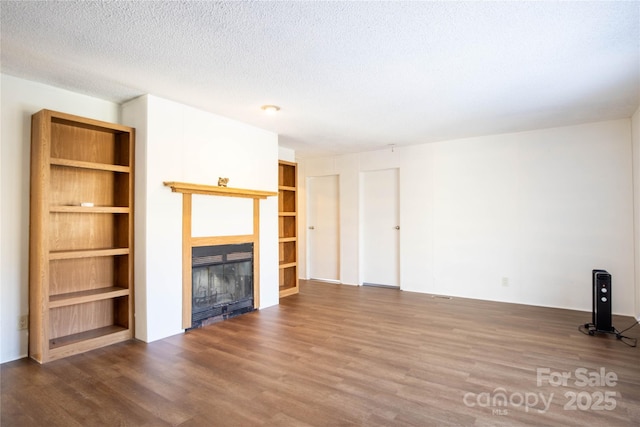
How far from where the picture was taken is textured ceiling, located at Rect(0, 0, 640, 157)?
2.03 m

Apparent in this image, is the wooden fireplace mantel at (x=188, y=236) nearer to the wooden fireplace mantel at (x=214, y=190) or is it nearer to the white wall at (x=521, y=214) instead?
the wooden fireplace mantel at (x=214, y=190)

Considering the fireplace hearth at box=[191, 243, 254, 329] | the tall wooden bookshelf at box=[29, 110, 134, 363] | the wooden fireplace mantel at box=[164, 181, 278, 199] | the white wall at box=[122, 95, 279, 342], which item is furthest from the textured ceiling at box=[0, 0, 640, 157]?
the fireplace hearth at box=[191, 243, 254, 329]

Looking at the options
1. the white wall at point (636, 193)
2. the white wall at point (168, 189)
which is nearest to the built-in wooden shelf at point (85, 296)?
the white wall at point (168, 189)

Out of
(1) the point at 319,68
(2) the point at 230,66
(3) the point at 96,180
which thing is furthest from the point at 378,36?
(3) the point at 96,180

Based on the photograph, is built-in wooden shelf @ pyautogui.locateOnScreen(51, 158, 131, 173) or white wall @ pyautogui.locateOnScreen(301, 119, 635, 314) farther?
white wall @ pyautogui.locateOnScreen(301, 119, 635, 314)

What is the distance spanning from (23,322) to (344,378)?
2808 millimetres

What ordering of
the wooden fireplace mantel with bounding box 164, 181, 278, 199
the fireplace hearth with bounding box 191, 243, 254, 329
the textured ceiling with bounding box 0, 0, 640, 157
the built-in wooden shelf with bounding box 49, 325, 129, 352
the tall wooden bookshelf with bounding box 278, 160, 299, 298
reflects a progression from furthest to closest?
the tall wooden bookshelf with bounding box 278, 160, 299, 298 < the fireplace hearth with bounding box 191, 243, 254, 329 < the wooden fireplace mantel with bounding box 164, 181, 278, 199 < the built-in wooden shelf with bounding box 49, 325, 129, 352 < the textured ceiling with bounding box 0, 0, 640, 157

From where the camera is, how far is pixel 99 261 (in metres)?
3.47

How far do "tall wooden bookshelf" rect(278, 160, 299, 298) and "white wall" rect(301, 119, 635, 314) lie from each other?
Result: 1.60 metres

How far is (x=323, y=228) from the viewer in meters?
6.88

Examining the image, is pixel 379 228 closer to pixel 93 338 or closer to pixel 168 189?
pixel 168 189

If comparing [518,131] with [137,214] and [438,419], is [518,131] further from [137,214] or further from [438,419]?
[137,214]

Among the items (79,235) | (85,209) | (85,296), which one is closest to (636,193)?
(85,209)

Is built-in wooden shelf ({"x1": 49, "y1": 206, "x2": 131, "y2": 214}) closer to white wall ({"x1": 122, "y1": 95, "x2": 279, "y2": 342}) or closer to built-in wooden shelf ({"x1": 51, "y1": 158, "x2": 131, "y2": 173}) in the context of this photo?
white wall ({"x1": 122, "y1": 95, "x2": 279, "y2": 342})
